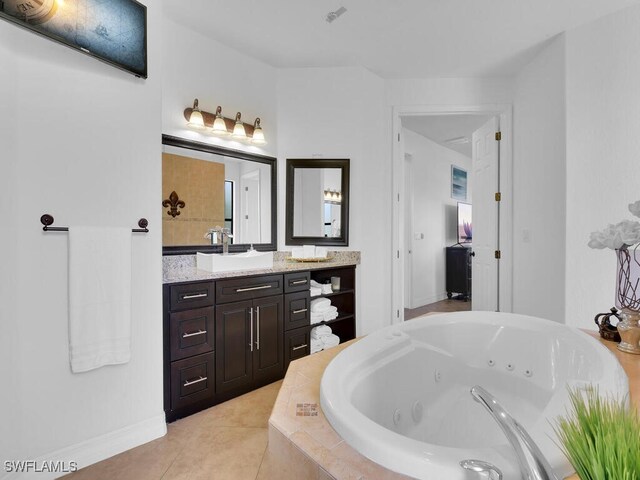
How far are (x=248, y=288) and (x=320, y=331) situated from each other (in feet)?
2.76

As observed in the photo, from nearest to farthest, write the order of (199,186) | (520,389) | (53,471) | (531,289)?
(53,471), (520,389), (199,186), (531,289)

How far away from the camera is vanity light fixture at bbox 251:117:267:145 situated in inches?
109

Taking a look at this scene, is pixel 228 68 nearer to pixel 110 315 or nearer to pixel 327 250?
pixel 327 250

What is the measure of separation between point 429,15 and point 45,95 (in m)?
2.40

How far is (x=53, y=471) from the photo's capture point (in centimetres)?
147

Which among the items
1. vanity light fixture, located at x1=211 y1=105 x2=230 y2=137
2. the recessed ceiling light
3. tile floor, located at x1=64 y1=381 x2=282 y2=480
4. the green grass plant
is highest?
the recessed ceiling light

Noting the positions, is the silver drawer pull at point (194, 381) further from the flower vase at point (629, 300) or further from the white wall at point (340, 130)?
the flower vase at point (629, 300)

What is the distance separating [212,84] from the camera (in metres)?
2.57

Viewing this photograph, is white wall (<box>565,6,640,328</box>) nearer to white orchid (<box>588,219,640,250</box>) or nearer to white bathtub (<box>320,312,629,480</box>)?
white bathtub (<box>320,312,629,480</box>)

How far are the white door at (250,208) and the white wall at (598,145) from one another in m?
2.53

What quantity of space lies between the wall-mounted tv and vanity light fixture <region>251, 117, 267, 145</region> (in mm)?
1102

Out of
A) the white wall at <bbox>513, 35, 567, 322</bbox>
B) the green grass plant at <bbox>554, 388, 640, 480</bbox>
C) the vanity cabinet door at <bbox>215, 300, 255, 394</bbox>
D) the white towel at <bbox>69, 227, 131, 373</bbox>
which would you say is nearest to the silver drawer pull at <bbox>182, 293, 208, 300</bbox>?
the vanity cabinet door at <bbox>215, 300, 255, 394</bbox>


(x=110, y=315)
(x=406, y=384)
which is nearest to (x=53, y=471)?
(x=110, y=315)

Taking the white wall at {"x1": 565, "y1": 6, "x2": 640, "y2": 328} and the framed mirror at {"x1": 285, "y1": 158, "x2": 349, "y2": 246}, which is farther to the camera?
the framed mirror at {"x1": 285, "y1": 158, "x2": 349, "y2": 246}
